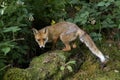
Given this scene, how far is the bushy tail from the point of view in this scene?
4840mm

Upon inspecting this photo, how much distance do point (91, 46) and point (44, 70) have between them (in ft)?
3.22

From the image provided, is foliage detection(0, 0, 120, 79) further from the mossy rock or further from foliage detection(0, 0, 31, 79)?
the mossy rock

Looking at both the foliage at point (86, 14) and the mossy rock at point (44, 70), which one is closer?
the mossy rock at point (44, 70)

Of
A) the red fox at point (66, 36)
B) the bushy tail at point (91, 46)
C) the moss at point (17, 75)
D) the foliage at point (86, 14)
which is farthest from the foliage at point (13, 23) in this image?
the bushy tail at point (91, 46)

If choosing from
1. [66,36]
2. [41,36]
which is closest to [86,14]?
[66,36]

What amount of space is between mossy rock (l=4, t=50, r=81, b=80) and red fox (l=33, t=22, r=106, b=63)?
0.88ft

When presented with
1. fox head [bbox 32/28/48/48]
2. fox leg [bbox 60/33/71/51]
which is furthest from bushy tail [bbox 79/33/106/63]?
fox head [bbox 32/28/48/48]

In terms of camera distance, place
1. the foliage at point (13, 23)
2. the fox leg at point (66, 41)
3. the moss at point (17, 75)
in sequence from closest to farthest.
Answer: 1. the moss at point (17, 75)
2. the foliage at point (13, 23)
3. the fox leg at point (66, 41)

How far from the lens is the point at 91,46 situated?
4926mm

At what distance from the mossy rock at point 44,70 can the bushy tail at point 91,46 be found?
0.39 meters

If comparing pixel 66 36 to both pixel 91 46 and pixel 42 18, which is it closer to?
pixel 91 46

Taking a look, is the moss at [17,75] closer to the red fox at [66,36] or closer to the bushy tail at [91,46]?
the red fox at [66,36]

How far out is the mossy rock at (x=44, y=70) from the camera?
14.5ft

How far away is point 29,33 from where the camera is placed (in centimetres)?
527
